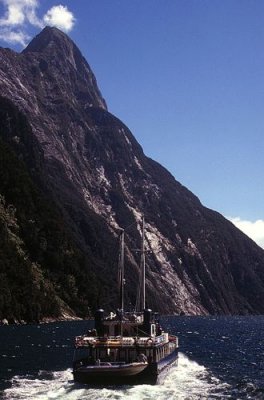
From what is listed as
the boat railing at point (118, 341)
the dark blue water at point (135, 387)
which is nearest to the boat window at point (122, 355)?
the boat railing at point (118, 341)

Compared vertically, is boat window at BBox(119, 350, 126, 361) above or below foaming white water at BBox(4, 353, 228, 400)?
above

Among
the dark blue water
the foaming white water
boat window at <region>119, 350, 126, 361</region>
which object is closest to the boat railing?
boat window at <region>119, 350, 126, 361</region>

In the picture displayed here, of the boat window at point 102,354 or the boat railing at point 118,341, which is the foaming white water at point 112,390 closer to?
the boat window at point 102,354

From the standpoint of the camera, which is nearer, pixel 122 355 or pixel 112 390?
pixel 112 390

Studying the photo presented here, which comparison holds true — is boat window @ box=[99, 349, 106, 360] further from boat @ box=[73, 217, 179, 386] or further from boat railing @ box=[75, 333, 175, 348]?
boat railing @ box=[75, 333, 175, 348]

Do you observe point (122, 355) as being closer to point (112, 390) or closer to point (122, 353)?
point (122, 353)

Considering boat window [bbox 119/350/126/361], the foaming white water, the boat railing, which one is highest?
the boat railing

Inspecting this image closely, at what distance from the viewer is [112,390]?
5062cm

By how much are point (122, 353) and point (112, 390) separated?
6.64m

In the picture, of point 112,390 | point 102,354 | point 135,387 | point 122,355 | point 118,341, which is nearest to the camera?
point 112,390

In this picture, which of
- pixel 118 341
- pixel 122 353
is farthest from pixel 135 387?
pixel 118 341

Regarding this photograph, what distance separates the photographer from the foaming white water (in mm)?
48812

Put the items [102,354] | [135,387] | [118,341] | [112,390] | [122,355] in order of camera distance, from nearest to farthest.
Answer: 1. [112,390]
2. [135,387]
3. [122,355]
4. [102,354]
5. [118,341]

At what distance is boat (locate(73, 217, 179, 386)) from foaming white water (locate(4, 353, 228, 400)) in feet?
3.36
